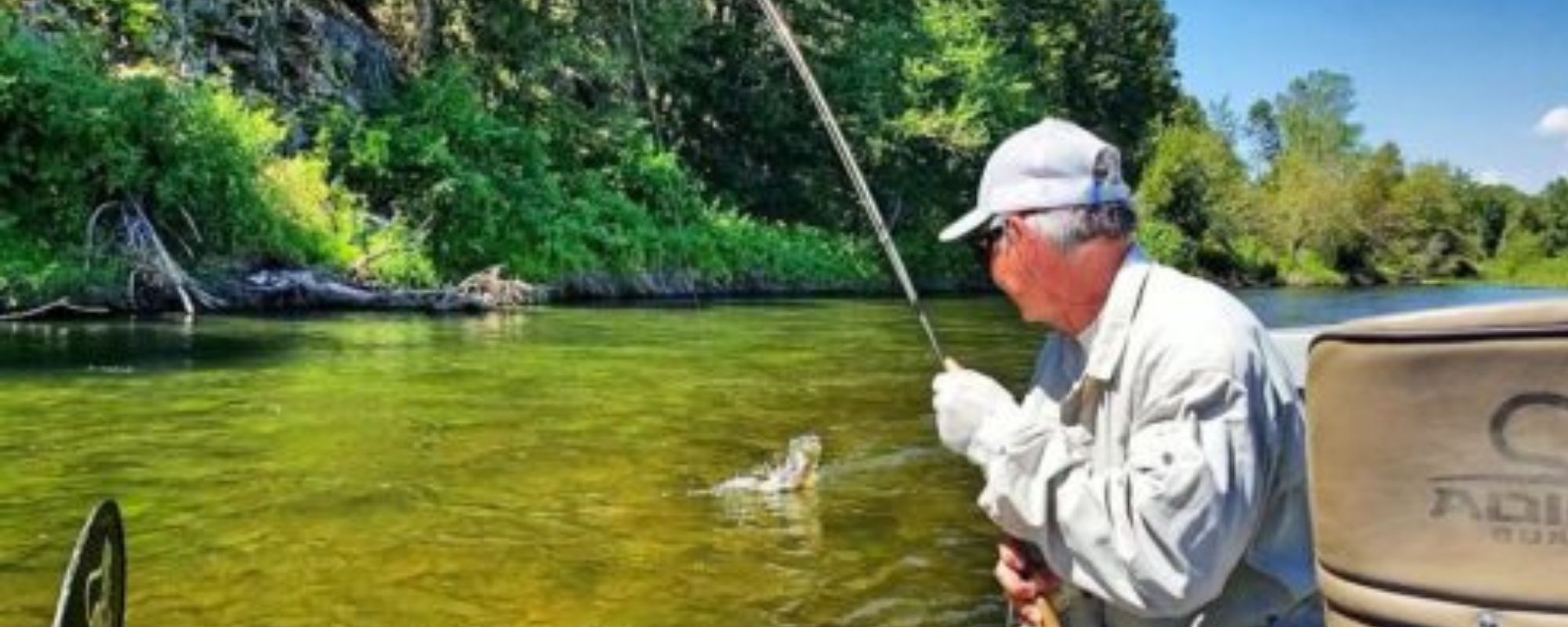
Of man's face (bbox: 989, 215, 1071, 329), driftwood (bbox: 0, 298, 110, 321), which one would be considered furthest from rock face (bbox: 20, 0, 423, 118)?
man's face (bbox: 989, 215, 1071, 329)

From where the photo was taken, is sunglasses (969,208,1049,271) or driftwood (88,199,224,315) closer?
sunglasses (969,208,1049,271)

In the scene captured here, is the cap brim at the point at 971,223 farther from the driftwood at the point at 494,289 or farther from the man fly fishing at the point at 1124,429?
the driftwood at the point at 494,289

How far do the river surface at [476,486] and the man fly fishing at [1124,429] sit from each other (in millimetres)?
518

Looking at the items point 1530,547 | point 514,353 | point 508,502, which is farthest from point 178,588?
point 514,353

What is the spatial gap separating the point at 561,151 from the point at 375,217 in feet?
32.4

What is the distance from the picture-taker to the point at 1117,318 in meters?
2.65

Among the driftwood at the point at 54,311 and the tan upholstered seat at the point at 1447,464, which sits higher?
the tan upholstered seat at the point at 1447,464

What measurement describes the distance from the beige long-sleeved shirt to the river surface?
49cm

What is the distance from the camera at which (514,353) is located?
18.5 m

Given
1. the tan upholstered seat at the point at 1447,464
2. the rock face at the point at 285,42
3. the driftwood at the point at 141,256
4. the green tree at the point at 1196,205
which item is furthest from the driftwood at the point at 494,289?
the green tree at the point at 1196,205

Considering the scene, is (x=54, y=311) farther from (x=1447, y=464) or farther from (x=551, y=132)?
(x=1447, y=464)

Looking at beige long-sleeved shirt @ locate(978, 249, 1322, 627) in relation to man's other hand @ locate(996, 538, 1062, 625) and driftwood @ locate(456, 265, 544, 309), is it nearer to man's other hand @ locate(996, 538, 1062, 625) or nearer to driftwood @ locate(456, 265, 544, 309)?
man's other hand @ locate(996, 538, 1062, 625)

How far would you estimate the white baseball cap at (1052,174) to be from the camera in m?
2.64

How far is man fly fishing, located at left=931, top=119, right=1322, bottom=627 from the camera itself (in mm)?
2408
